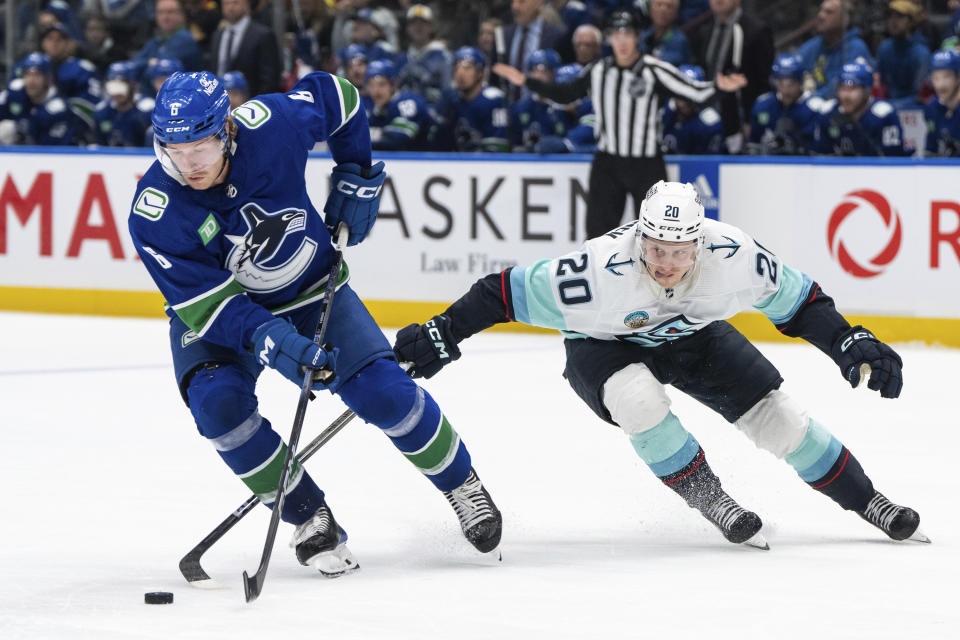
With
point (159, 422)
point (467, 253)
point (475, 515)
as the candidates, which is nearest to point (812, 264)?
point (467, 253)

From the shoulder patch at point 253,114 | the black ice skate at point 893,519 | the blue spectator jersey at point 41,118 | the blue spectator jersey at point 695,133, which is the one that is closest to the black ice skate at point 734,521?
the black ice skate at point 893,519

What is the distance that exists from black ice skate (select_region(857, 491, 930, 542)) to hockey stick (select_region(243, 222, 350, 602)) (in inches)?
55.7

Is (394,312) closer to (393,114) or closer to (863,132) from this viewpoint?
(393,114)

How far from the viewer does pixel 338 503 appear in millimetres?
4477

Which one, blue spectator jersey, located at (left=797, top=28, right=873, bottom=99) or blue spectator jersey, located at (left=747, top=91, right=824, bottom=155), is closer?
blue spectator jersey, located at (left=747, top=91, right=824, bottom=155)

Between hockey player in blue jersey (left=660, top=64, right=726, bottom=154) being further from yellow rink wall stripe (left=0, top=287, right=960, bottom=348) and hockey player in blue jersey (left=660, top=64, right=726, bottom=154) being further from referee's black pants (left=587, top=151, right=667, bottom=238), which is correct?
yellow rink wall stripe (left=0, top=287, right=960, bottom=348)

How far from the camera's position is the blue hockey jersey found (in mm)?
3482

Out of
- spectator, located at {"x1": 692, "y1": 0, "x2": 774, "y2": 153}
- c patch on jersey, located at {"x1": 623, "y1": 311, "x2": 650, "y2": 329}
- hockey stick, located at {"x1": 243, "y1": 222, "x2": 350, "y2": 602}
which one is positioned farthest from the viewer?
spectator, located at {"x1": 692, "y1": 0, "x2": 774, "y2": 153}

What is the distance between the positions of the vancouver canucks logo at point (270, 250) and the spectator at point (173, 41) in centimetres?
664

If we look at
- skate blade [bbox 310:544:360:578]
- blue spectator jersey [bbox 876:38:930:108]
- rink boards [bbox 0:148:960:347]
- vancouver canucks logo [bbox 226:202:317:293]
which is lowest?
rink boards [bbox 0:148:960:347]

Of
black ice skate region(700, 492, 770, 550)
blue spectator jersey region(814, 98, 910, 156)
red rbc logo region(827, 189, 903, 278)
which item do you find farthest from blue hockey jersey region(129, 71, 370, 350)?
blue spectator jersey region(814, 98, 910, 156)

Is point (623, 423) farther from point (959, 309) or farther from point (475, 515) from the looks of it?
point (959, 309)

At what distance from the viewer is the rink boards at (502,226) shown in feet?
25.4

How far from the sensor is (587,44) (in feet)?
29.7
